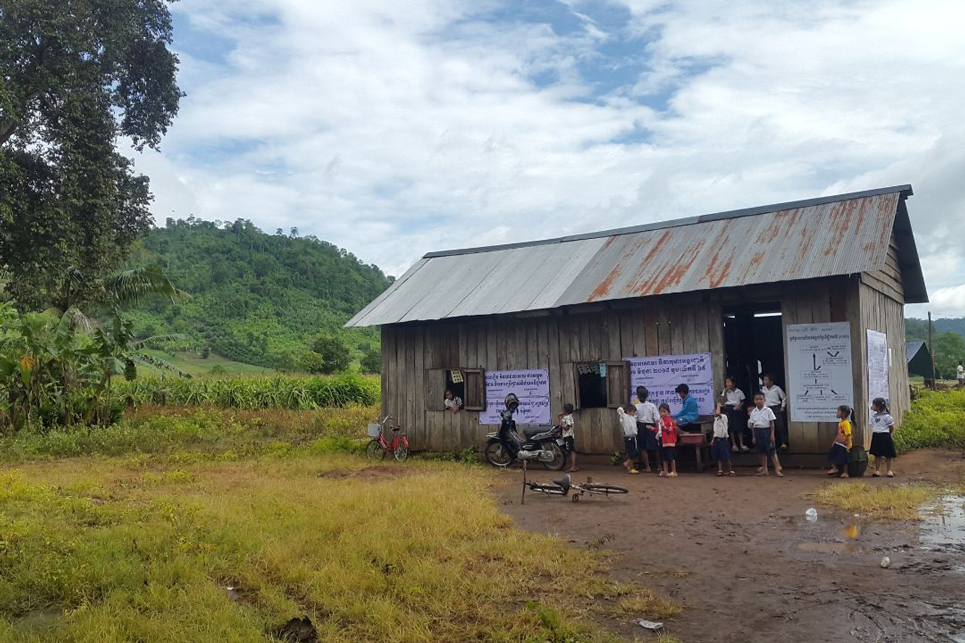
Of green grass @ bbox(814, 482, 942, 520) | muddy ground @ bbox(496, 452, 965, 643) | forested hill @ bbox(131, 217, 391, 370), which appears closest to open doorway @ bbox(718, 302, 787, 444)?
muddy ground @ bbox(496, 452, 965, 643)

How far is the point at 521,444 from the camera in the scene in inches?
538

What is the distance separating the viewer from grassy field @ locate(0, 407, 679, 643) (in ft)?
16.9

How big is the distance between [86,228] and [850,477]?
18.3 metres

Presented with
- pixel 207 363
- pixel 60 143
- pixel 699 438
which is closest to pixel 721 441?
pixel 699 438

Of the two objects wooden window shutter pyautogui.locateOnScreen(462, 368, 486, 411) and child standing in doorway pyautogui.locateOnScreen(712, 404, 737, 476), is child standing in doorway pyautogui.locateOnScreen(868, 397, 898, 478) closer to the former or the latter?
child standing in doorway pyautogui.locateOnScreen(712, 404, 737, 476)

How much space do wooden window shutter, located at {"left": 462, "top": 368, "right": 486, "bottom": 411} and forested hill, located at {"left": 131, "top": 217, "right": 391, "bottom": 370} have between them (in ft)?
77.3

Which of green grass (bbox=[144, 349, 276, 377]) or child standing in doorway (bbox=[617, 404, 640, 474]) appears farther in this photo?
green grass (bbox=[144, 349, 276, 377])

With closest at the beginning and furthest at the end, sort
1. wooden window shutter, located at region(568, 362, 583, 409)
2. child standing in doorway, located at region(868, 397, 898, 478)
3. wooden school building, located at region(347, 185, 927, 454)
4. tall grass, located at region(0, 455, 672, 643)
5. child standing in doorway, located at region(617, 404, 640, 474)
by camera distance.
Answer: tall grass, located at region(0, 455, 672, 643) → child standing in doorway, located at region(868, 397, 898, 478) → wooden school building, located at region(347, 185, 927, 454) → child standing in doorway, located at region(617, 404, 640, 474) → wooden window shutter, located at region(568, 362, 583, 409)

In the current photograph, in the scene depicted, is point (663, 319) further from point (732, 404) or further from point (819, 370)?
point (819, 370)

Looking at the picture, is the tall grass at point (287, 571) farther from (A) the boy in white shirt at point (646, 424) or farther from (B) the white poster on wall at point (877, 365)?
(B) the white poster on wall at point (877, 365)

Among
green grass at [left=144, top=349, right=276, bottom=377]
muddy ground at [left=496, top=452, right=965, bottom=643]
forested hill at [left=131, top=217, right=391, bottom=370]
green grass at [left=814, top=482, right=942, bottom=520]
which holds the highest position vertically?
forested hill at [left=131, top=217, right=391, bottom=370]

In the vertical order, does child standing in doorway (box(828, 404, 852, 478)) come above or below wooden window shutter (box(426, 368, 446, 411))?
below

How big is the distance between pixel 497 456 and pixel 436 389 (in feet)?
7.04

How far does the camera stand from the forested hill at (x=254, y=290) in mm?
42906
